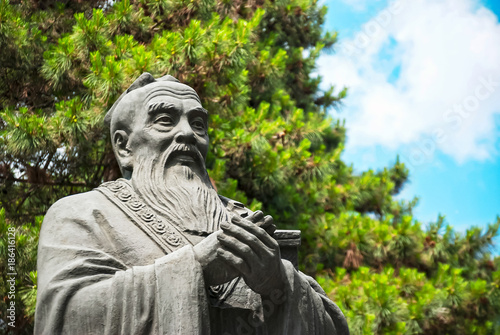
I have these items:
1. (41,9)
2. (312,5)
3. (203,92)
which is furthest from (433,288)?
(41,9)

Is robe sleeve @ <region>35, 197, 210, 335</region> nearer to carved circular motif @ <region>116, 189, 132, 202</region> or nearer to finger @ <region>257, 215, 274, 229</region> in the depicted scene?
finger @ <region>257, 215, 274, 229</region>

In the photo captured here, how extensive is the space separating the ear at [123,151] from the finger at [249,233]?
3.82 ft

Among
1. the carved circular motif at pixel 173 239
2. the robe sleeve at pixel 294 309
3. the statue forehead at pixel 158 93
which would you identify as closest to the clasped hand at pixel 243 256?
the robe sleeve at pixel 294 309

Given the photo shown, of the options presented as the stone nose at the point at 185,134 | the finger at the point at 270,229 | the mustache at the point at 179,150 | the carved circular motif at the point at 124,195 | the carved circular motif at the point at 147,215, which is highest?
the stone nose at the point at 185,134

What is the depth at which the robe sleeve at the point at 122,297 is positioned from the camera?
10.4ft

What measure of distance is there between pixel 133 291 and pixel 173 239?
46 cm

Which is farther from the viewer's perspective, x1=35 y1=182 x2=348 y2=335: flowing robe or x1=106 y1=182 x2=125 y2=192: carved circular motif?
x1=106 y1=182 x2=125 y2=192: carved circular motif

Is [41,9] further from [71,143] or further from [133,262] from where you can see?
[133,262]

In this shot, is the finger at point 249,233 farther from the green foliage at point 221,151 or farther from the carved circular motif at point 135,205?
the green foliage at point 221,151

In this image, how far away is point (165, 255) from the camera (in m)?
3.42

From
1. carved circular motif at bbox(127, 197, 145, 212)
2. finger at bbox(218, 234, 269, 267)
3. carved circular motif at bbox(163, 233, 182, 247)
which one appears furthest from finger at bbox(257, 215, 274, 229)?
carved circular motif at bbox(127, 197, 145, 212)

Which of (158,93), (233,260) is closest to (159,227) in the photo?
(233,260)

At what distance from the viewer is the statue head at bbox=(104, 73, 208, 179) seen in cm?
398

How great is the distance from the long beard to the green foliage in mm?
3217
